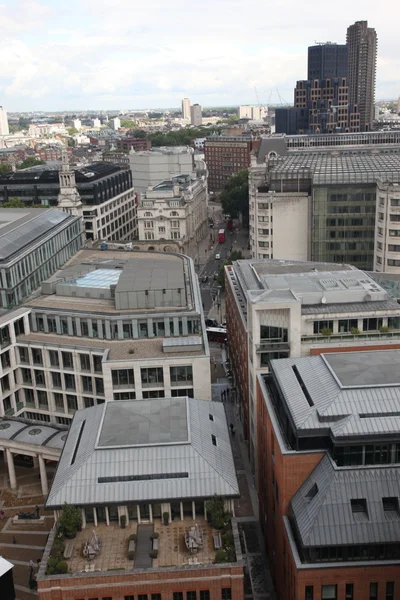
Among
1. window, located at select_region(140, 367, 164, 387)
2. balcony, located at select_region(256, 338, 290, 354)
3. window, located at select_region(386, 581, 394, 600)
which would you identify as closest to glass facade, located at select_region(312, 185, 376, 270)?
balcony, located at select_region(256, 338, 290, 354)

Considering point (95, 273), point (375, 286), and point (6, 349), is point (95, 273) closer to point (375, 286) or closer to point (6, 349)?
point (6, 349)

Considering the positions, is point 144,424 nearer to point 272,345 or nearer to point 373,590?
point 272,345

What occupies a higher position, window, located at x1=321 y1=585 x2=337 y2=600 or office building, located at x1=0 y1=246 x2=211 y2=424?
office building, located at x1=0 y1=246 x2=211 y2=424

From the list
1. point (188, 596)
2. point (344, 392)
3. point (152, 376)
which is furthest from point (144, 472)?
point (152, 376)

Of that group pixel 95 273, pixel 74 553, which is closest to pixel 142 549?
pixel 74 553

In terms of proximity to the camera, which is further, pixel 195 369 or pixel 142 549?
pixel 195 369

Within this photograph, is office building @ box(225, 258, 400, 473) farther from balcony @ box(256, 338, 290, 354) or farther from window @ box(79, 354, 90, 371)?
window @ box(79, 354, 90, 371)

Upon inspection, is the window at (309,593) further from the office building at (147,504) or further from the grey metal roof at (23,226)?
the grey metal roof at (23,226)
